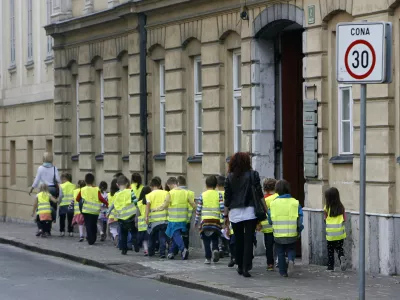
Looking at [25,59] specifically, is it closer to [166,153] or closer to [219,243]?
[166,153]

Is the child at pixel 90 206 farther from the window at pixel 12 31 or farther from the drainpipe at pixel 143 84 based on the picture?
→ the window at pixel 12 31

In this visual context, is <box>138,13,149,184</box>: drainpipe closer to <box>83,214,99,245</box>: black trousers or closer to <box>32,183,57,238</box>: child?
<box>83,214,99,245</box>: black trousers

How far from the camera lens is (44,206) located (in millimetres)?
28641

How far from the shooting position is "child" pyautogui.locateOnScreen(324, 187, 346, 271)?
18.9 m

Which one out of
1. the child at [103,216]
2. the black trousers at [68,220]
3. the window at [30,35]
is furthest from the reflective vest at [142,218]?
the window at [30,35]

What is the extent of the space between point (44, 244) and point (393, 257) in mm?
10014

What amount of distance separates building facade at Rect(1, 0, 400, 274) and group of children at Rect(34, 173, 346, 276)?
966 mm

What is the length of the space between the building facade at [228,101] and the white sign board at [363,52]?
6980 mm

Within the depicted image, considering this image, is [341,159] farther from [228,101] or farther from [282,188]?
[228,101]

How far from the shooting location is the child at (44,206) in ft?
93.8

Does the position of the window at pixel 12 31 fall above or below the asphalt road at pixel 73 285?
above

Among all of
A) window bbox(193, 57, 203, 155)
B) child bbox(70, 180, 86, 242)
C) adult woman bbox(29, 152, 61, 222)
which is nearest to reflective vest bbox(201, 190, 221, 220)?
window bbox(193, 57, 203, 155)

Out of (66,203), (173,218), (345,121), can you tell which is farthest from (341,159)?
(66,203)

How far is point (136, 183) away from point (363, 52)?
43.0 ft
